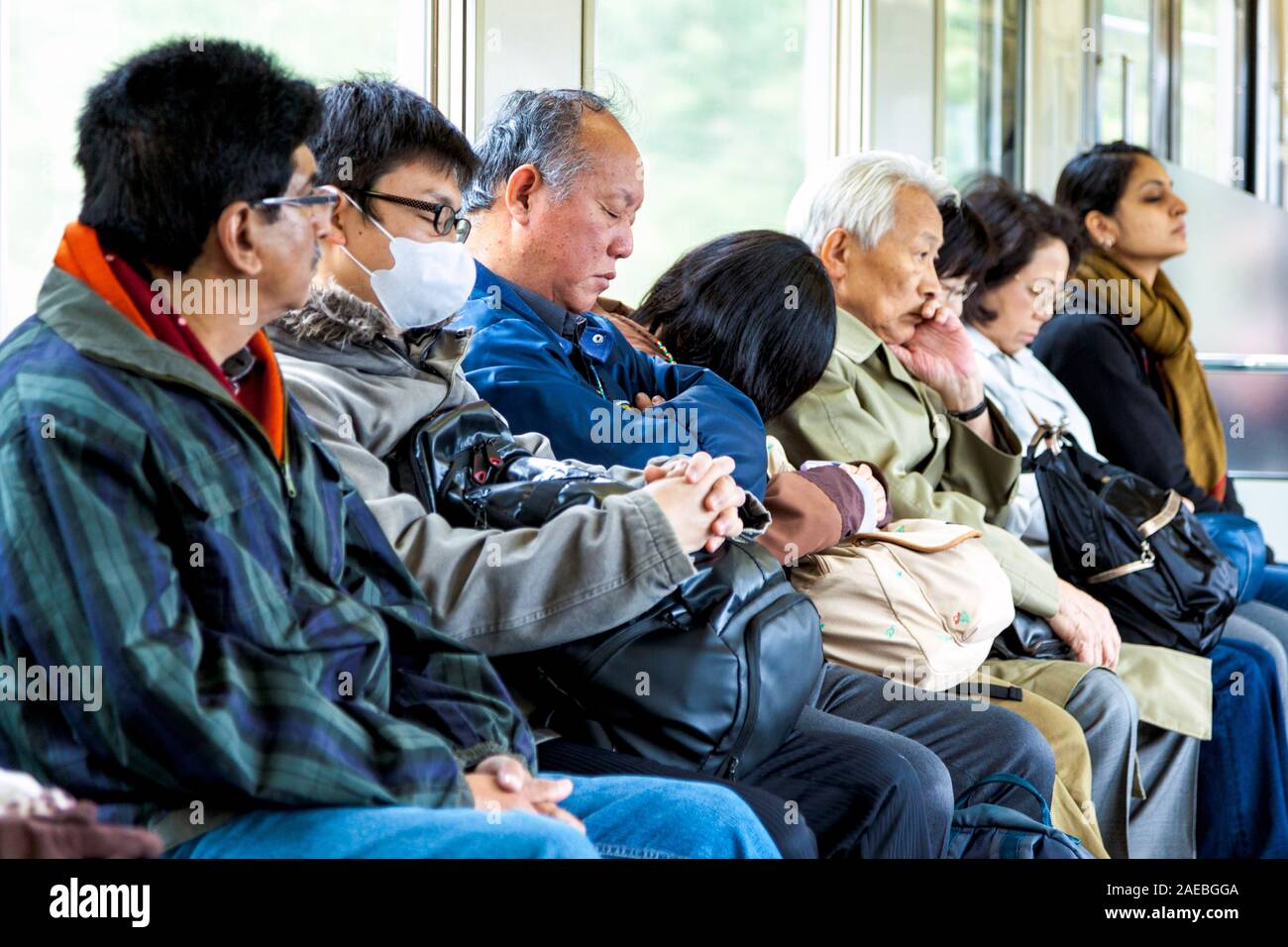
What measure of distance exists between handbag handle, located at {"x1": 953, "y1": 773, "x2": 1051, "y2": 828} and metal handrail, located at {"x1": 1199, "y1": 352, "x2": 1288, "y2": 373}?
3358 mm

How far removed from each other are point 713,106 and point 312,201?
8.56 feet

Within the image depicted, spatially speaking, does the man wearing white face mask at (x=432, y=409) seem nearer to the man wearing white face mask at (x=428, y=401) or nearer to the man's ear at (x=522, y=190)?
the man wearing white face mask at (x=428, y=401)

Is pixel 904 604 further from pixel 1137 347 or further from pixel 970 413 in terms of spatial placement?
pixel 1137 347

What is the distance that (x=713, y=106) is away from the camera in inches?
158

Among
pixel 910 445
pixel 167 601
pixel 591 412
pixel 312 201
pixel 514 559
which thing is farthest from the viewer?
pixel 910 445

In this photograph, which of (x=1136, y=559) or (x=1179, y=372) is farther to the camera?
(x=1179, y=372)


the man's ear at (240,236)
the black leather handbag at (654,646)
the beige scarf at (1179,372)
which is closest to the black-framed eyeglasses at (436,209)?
the black leather handbag at (654,646)

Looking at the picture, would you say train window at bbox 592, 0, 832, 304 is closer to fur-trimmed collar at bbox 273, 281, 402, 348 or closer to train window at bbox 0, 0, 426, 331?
train window at bbox 0, 0, 426, 331

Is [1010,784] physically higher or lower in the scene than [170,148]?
lower

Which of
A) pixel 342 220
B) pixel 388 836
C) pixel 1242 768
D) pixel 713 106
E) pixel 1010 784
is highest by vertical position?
pixel 713 106

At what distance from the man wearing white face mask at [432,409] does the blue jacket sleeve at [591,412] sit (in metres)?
0.09

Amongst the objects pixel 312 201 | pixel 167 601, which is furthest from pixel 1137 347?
pixel 167 601

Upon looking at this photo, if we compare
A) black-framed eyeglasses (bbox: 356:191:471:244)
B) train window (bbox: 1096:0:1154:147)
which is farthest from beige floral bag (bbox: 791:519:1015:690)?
train window (bbox: 1096:0:1154:147)

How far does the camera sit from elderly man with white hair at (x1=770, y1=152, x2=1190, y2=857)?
2.76 m
